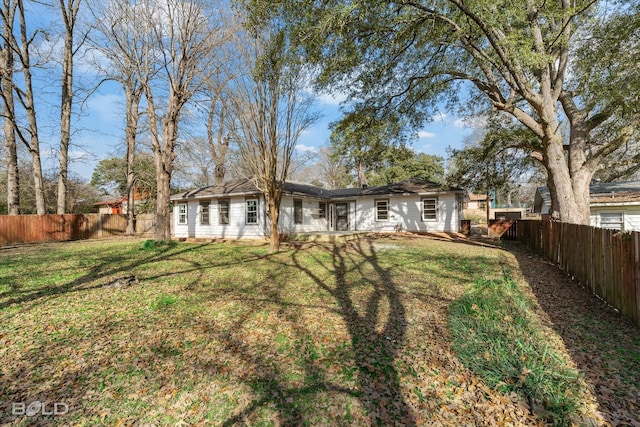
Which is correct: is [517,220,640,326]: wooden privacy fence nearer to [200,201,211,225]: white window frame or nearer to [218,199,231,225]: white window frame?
[218,199,231,225]: white window frame

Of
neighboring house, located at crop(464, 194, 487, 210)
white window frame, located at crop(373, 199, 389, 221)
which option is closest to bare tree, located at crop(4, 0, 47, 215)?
white window frame, located at crop(373, 199, 389, 221)

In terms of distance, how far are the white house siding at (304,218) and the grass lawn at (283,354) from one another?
912 centimetres

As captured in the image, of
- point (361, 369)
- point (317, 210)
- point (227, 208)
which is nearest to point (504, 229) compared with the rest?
point (317, 210)

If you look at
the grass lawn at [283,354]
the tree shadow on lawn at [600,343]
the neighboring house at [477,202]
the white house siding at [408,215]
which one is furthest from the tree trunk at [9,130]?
the neighboring house at [477,202]

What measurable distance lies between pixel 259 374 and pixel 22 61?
21.6 m

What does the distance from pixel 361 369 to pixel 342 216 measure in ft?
55.7

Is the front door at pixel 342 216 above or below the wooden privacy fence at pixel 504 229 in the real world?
above

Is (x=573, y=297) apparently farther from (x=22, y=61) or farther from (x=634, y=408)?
(x=22, y=61)

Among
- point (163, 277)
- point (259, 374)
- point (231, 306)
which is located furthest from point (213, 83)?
point (259, 374)

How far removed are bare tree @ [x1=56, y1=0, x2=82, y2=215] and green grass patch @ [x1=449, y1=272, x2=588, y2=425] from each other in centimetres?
2091

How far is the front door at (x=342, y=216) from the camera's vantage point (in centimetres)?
1995

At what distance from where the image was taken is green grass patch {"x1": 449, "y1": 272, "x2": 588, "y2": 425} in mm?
2680

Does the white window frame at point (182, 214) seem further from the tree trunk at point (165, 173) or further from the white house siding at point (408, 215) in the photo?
the white house siding at point (408, 215)

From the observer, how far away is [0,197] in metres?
22.4
